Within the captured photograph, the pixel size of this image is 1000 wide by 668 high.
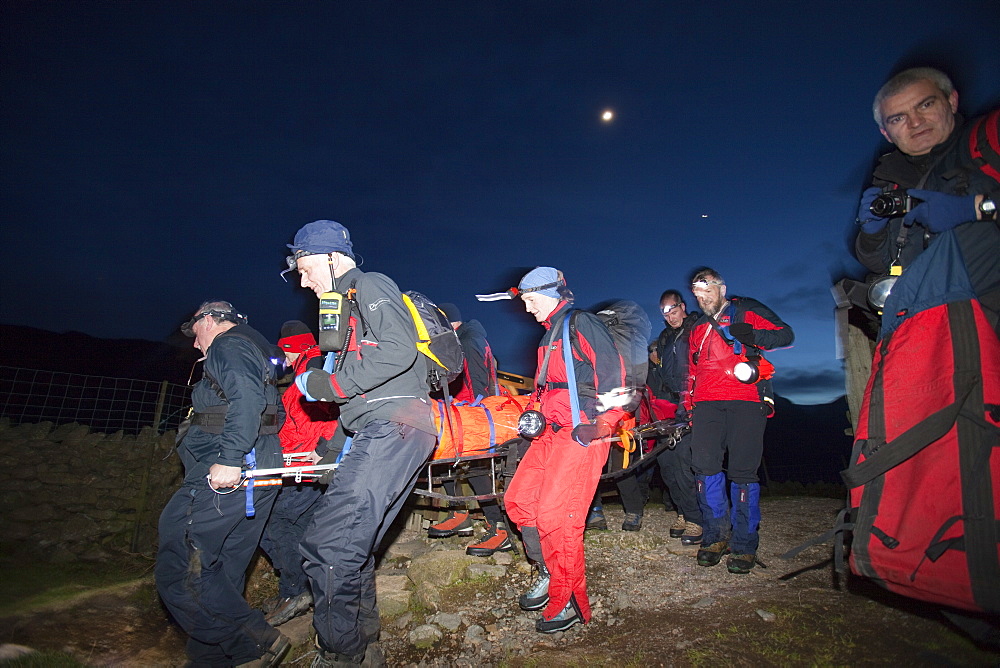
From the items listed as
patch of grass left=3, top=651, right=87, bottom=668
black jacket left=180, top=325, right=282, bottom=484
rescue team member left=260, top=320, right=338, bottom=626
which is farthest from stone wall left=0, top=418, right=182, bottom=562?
black jacket left=180, top=325, right=282, bottom=484

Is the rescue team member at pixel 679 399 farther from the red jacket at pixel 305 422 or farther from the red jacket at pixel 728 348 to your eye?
the red jacket at pixel 305 422

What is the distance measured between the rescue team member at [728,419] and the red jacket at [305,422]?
376 cm

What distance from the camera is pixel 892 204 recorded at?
2.26m

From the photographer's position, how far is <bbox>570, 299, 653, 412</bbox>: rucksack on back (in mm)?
4453

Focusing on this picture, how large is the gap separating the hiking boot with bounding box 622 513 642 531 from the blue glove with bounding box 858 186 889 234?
513cm

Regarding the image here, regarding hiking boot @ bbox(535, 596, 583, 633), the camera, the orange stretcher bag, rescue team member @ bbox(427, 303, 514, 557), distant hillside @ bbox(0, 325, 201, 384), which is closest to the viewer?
the camera

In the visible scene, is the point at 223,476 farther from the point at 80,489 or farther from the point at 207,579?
the point at 80,489

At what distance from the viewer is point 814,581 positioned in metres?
4.20

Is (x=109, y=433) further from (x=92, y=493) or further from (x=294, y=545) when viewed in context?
(x=294, y=545)

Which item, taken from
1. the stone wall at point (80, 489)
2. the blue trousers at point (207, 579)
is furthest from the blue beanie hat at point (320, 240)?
the stone wall at point (80, 489)

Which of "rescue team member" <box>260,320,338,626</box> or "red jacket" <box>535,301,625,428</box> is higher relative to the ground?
"red jacket" <box>535,301,625,428</box>

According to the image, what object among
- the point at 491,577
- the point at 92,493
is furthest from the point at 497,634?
the point at 92,493

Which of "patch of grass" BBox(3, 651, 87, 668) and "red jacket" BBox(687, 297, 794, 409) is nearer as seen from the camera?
"patch of grass" BBox(3, 651, 87, 668)

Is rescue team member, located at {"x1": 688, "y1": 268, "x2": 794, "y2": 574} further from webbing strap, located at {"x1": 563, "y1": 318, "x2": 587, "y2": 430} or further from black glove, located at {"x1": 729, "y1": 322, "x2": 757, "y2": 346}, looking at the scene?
webbing strap, located at {"x1": 563, "y1": 318, "x2": 587, "y2": 430}
